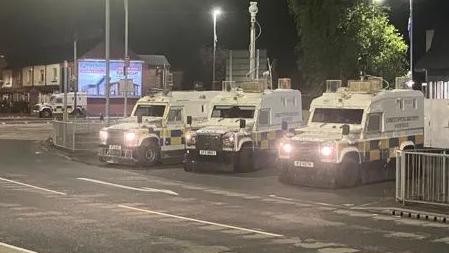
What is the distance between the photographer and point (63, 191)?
616 inches

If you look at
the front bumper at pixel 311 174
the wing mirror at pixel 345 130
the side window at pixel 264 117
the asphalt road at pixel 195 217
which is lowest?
the asphalt road at pixel 195 217

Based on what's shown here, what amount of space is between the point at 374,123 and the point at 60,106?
1833 inches

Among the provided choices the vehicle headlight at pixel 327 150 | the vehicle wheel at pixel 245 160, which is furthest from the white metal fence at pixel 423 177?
the vehicle wheel at pixel 245 160

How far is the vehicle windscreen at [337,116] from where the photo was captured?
18156 mm

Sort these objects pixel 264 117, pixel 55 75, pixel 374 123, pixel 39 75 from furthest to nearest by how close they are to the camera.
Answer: pixel 39 75
pixel 55 75
pixel 264 117
pixel 374 123

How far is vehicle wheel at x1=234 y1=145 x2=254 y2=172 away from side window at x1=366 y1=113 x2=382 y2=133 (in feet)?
13.3

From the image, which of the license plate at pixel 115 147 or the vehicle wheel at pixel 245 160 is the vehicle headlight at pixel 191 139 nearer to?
the vehicle wheel at pixel 245 160

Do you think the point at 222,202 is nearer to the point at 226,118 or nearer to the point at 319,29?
the point at 226,118

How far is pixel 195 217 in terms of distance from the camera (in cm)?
1237

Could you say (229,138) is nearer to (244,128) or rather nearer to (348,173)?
(244,128)

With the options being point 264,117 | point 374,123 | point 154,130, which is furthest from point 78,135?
point 374,123

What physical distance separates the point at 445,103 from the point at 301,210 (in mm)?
9140

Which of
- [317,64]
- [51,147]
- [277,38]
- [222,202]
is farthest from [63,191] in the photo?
[277,38]

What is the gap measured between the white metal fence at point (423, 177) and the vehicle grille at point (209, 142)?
6826 millimetres
